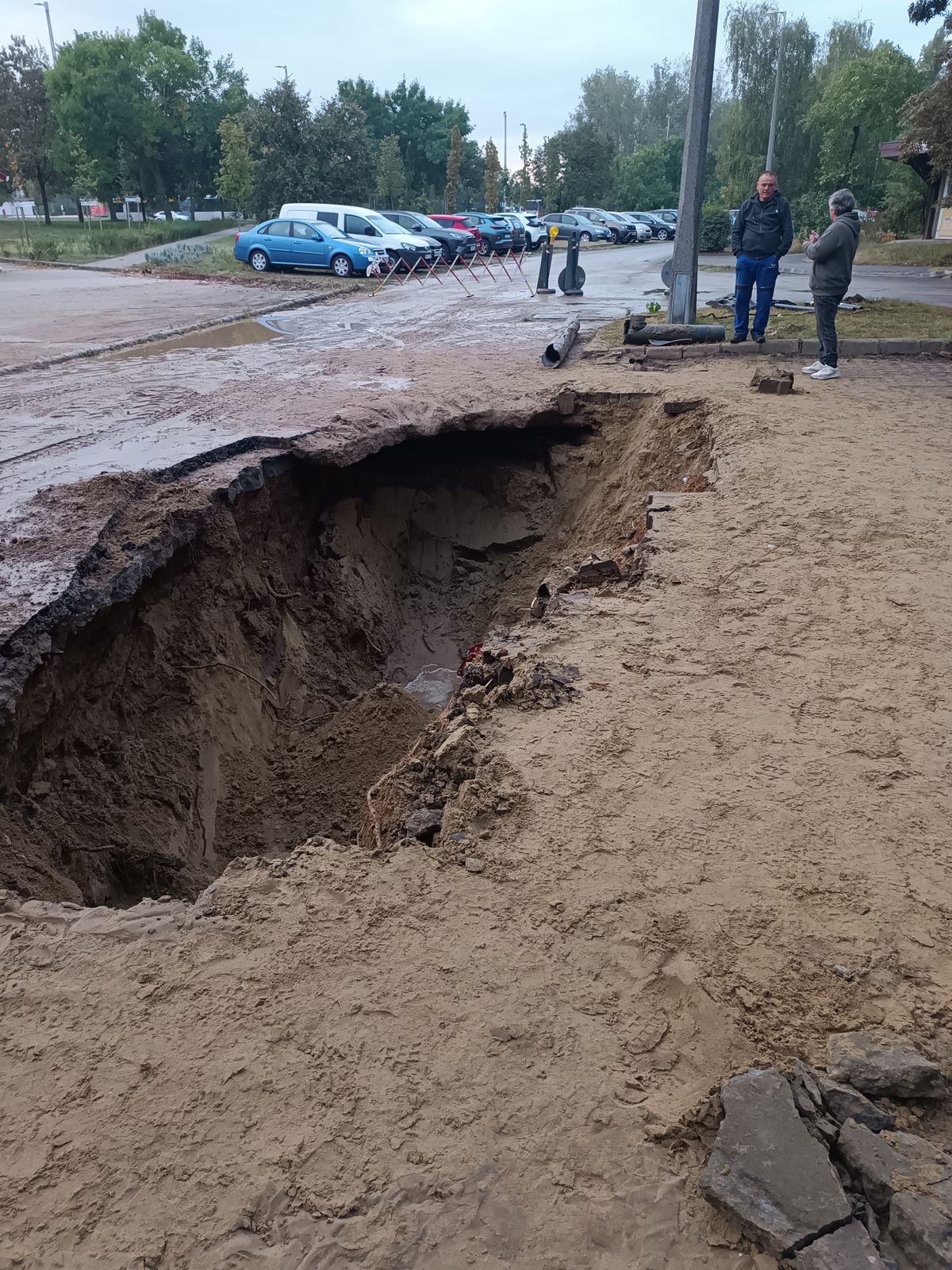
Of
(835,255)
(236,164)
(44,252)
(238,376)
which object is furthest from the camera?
(236,164)

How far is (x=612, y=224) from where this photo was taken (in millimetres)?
39156

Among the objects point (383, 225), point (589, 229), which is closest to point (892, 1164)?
point (383, 225)

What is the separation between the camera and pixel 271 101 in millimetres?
33594

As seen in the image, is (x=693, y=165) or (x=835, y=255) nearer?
(x=835, y=255)

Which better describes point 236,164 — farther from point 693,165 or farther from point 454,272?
point 693,165

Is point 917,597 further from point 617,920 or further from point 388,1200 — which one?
point 388,1200

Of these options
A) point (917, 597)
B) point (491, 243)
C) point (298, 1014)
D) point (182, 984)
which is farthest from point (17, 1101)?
point (491, 243)

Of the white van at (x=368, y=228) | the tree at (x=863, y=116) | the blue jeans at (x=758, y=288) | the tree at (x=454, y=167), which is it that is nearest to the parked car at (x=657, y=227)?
the tree at (x=863, y=116)

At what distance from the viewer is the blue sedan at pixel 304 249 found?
2191cm

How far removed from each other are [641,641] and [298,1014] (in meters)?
2.51

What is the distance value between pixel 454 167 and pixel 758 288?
155ft

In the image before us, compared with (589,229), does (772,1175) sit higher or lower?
lower

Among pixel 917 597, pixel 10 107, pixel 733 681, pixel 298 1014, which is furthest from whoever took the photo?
pixel 10 107

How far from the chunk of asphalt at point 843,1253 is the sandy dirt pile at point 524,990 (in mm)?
110
